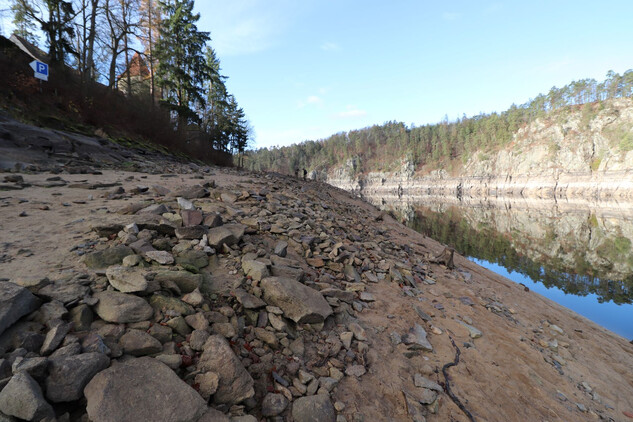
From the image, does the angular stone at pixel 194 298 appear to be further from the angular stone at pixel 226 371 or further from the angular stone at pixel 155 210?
the angular stone at pixel 155 210

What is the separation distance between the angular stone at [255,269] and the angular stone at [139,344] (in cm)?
153

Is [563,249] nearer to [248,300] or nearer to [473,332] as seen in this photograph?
[473,332]

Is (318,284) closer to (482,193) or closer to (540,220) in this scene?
(540,220)

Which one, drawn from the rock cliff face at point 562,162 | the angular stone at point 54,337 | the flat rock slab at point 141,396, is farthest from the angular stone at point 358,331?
the rock cliff face at point 562,162

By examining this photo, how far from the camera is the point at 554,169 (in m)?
74.3

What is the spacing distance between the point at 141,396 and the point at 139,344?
1.56 ft

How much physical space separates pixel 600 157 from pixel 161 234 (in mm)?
99783

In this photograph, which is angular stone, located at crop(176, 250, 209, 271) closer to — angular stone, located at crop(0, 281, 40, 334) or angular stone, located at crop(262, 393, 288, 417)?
angular stone, located at crop(0, 281, 40, 334)

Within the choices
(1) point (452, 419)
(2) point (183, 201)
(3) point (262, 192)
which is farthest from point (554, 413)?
(3) point (262, 192)

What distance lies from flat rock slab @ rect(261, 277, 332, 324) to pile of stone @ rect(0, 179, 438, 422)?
0.01 m

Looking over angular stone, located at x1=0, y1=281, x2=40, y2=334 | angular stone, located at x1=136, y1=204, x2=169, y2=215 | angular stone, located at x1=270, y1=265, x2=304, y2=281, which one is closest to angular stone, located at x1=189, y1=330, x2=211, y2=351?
angular stone, located at x1=0, y1=281, x2=40, y2=334

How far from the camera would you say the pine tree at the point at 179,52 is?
69.5ft

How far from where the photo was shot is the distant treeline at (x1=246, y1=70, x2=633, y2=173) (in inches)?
3467

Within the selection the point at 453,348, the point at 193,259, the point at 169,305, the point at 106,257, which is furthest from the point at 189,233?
the point at 453,348
